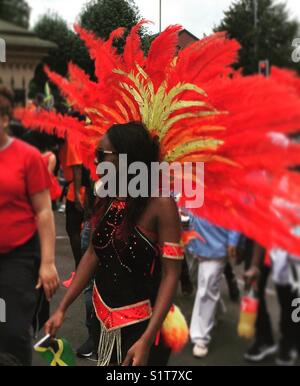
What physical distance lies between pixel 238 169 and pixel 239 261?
0.23 metres

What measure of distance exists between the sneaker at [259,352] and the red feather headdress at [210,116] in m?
0.26

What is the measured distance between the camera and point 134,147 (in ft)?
5.65

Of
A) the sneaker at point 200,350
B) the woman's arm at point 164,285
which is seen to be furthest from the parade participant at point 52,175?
the sneaker at point 200,350

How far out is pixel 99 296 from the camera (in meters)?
1.86

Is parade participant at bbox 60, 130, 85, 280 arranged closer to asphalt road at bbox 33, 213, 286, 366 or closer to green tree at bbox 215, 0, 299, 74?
asphalt road at bbox 33, 213, 286, 366

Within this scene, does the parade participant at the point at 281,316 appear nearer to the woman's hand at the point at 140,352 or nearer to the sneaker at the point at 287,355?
the sneaker at the point at 287,355

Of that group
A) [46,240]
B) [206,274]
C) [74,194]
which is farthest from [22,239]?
[206,274]

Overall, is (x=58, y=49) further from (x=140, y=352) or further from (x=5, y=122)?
(x=140, y=352)

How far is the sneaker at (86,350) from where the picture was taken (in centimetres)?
193

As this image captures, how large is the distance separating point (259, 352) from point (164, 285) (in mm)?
321

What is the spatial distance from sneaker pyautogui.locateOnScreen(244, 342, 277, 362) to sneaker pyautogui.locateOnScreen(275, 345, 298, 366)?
17mm

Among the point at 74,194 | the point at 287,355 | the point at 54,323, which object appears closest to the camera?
the point at 287,355

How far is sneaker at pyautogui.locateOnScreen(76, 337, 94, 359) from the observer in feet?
6.33
